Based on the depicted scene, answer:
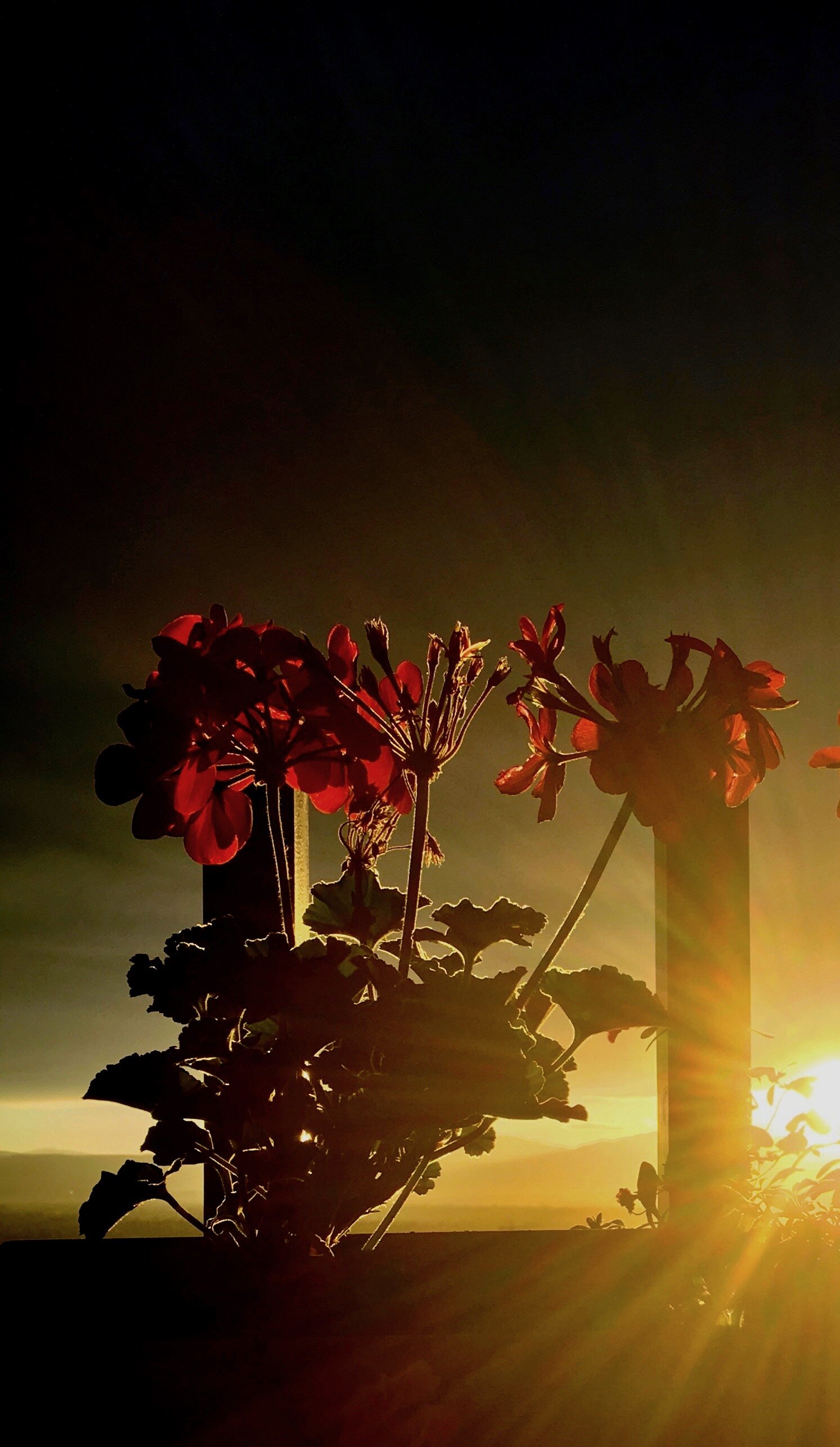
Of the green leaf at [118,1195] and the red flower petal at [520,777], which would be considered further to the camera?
the red flower petal at [520,777]

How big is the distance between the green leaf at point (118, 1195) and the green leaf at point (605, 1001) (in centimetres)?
39

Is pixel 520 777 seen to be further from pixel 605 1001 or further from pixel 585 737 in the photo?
pixel 605 1001

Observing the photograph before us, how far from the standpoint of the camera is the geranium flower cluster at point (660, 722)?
A: 0.83m

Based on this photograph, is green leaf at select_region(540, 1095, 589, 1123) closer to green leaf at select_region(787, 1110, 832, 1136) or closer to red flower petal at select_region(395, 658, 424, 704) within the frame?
red flower petal at select_region(395, 658, 424, 704)

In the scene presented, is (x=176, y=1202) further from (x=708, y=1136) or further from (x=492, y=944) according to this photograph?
(x=708, y=1136)

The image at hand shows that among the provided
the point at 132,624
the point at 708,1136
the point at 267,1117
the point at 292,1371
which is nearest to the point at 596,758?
the point at 267,1117

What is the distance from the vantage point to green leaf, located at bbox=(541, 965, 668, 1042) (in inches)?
35.9

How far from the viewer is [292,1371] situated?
0.73 meters

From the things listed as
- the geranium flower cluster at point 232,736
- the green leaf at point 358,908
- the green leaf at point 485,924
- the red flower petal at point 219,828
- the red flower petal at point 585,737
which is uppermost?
the red flower petal at point 585,737

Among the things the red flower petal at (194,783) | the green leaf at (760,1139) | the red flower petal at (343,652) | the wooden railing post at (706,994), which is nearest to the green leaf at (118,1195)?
the red flower petal at (194,783)

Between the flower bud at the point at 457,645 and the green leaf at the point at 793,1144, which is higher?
the flower bud at the point at 457,645

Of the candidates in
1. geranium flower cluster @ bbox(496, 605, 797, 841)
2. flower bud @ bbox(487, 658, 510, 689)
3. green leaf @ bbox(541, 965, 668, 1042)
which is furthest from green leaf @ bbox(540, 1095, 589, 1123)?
flower bud @ bbox(487, 658, 510, 689)

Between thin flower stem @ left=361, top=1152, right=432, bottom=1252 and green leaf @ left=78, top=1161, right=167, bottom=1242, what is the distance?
0.19 m

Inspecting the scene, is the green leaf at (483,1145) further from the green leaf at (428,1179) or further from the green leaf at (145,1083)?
the green leaf at (145,1083)
